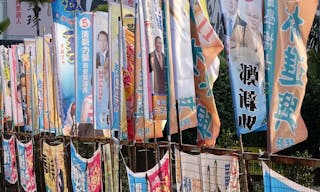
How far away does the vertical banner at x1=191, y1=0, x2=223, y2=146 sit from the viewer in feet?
16.6

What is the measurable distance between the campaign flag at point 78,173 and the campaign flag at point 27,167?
173 cm

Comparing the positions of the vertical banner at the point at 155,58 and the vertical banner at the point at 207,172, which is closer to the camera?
the vertical banner at the point at 207,172

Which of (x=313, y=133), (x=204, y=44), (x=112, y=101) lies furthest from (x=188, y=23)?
(x=313, y=133)

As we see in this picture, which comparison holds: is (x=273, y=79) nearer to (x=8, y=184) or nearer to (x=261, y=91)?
(x=261, y=91)

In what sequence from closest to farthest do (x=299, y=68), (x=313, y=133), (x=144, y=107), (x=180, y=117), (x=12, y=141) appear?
(x=299, y=68) < (x=180, y=117) < (x=144, y=107) < (x=12, y=141) < (x=313, y=133)

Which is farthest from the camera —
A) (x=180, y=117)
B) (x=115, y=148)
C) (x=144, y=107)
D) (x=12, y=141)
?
(x=12, y=141)

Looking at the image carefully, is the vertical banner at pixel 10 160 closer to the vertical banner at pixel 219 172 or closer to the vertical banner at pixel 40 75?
the vertical banner at pixel 40 75

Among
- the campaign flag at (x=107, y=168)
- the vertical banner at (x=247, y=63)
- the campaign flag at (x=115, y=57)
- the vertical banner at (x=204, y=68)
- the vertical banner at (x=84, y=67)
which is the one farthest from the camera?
the vertical banner at (x=84, y=67)

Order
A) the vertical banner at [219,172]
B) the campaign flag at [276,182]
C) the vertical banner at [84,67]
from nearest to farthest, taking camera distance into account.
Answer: the campaign flag at [276,182] → the vertical banner at [219,172] → the vertical banner at [84,67]

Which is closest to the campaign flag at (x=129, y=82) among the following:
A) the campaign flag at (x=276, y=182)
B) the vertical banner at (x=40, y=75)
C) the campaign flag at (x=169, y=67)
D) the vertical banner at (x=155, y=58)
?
the vertical banner at (x=155, y=58)

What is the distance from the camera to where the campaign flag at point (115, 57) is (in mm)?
6582

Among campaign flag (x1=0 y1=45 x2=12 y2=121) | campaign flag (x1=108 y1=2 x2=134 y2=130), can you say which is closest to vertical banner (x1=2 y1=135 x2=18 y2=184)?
campaign flag (x1=0 y1=45 x2=12 y2=121)

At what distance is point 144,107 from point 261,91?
153cm

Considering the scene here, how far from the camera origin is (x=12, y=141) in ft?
33.4
